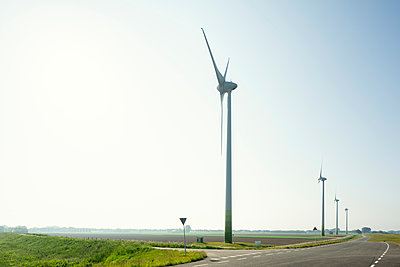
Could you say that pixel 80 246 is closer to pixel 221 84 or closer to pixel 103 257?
pixel 103 257

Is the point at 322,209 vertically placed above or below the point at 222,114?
below

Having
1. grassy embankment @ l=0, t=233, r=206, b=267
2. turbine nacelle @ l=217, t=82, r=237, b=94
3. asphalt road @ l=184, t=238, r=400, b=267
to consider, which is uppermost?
turbine nacelle @ l=217, t=82, r=237, b=94

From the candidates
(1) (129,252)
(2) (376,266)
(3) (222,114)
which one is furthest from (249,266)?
(3) (222,114)

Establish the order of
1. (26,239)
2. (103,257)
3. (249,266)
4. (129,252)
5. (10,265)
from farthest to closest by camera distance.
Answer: (26,239) < (10,265) < (103,257) < (129,252) < (249,266)

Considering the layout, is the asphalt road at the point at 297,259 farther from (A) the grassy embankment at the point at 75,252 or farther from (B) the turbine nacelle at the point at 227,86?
(B) the turbine nacelle at the point at 227,86

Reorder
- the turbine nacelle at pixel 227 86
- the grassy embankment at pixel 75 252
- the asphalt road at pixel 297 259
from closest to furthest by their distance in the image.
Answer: the asphalt road at pixel 297 259
the grassy embankment at pixel 75 252
the turbine nacelle at pixel 227 86

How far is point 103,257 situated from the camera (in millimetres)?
45250

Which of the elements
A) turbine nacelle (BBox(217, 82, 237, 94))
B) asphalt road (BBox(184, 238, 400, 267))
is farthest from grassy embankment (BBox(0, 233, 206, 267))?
turbine nacelle (BBox(217, 82, 237, 94))

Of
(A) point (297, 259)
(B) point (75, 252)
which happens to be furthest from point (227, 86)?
(B) point (75, 252)

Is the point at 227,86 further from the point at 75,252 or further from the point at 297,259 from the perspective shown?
the point at 75,252

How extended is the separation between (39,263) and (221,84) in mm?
36511

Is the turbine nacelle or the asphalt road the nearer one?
the asphalt road

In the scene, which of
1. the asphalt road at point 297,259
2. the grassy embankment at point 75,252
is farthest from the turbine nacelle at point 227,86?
the asphalt road at point 297,259

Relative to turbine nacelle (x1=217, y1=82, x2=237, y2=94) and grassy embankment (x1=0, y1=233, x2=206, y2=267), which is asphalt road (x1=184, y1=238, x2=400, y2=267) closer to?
grassy embankment (x1=0, y1=233, x2=206, y2=267)
